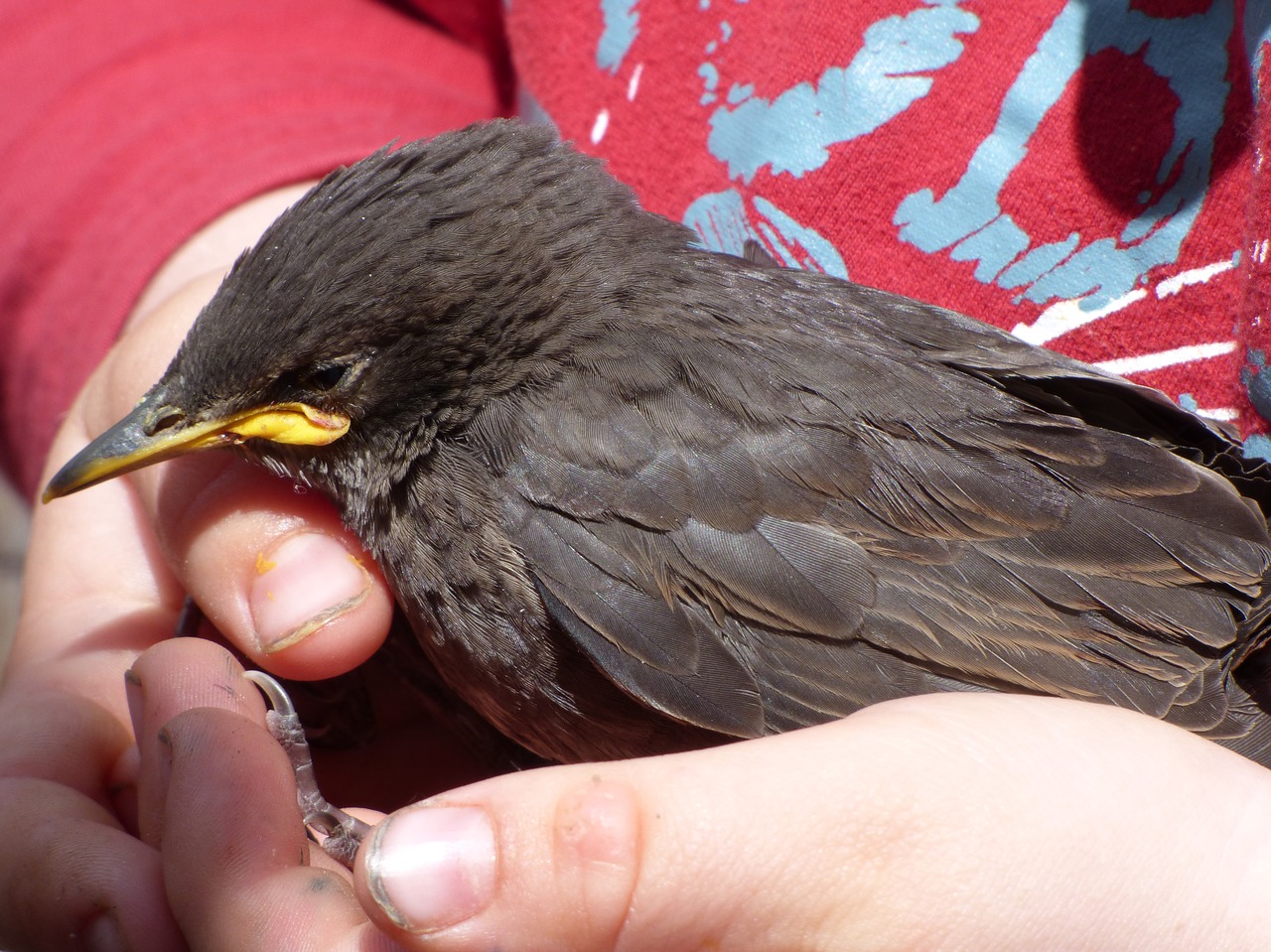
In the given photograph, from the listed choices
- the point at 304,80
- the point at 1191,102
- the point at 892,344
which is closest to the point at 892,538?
the point at 892,344

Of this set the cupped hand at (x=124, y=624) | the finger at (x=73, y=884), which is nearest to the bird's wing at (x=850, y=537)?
the cupped hand at (x=124, y=624)

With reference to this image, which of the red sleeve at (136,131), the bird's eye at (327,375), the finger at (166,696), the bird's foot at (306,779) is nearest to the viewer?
the finger at (166,696)

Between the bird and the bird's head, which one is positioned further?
the bird's head

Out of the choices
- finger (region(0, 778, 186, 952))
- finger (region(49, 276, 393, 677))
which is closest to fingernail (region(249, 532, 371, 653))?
finger (region(49, 276, 393, 677))

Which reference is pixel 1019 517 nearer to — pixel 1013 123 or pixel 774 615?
pixel 774 615

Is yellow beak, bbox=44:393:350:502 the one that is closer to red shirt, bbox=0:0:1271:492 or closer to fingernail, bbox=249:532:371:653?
fingernail, bbox=249:532:371:653

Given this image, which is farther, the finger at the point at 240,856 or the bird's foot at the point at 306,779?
the bird's foot at the point at 306,779

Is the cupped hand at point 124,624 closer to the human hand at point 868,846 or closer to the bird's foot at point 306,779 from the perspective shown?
the bird's foot at point 306,779
